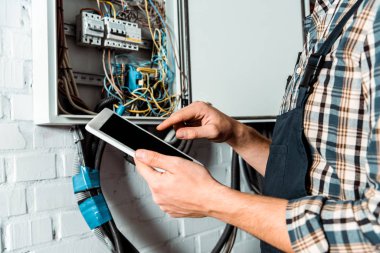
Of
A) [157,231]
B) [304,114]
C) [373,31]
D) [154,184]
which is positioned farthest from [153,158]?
[157,231]

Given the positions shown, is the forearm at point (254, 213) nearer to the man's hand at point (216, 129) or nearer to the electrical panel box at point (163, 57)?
the man's hand at point (216, 129)

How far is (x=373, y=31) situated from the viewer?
0.57 m

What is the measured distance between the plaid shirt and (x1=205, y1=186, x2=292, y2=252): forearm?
2 cm

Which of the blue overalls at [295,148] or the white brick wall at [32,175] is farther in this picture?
the white brick wall at [32,175]

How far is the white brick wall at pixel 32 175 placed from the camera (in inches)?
36.9

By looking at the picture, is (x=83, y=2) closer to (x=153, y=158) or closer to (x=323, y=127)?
(x=153, y=158)

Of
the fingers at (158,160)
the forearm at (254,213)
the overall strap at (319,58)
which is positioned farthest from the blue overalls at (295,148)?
the fingers at (158,160)

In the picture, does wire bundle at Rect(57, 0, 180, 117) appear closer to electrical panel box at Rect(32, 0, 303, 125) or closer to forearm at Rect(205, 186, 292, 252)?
electrical panel box at Rect(32, 0, 303, 125)

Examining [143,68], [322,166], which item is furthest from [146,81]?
[322,166]

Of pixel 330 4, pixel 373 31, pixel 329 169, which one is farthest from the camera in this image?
pixel 330 4

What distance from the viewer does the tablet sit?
2.40 ft

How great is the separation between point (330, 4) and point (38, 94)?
0.71 meters

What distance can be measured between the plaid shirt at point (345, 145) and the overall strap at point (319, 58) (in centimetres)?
1

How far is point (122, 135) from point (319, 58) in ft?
1.33
